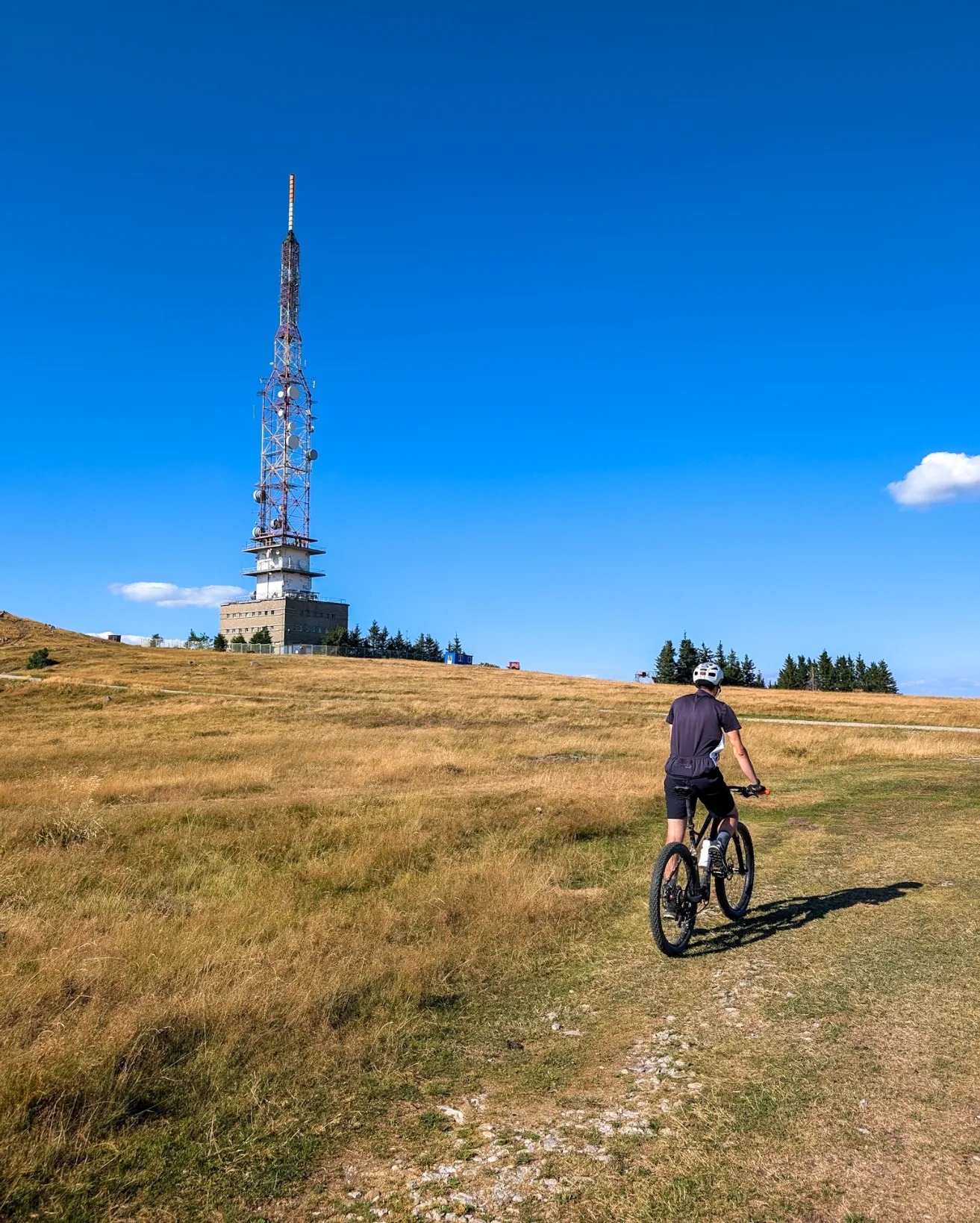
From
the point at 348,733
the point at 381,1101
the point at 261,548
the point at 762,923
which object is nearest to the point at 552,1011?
the point at 381,1101

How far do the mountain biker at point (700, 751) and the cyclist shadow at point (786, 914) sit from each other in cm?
80

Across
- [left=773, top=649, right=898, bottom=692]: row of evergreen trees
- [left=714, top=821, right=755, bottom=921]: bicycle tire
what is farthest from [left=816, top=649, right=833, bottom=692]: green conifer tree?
[left=714, top=821, right=755, bottom=921]: bicycle tire

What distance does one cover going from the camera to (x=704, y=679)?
8.35m

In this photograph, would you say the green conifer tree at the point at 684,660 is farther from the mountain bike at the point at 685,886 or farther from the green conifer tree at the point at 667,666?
the mountain bike at the point at 685,886

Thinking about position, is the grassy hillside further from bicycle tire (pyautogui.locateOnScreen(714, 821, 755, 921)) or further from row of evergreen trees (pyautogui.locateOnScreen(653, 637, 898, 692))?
row of evergreen trees (pyautogui.locateOnScreen(653, 637, 898, 692))

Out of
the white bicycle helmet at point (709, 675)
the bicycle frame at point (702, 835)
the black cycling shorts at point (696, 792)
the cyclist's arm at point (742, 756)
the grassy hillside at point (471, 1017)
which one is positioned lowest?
the grassy hillside at point (471, 1017)

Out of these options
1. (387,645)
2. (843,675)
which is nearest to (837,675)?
(843,675)

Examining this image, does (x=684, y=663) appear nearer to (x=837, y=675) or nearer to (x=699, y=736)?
(x=837, y=675)

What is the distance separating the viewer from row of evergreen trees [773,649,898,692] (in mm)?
125375

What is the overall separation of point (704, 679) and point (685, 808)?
1290 mm

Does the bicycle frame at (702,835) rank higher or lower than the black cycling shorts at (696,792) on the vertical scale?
lower

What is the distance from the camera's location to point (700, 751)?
26.3 ft

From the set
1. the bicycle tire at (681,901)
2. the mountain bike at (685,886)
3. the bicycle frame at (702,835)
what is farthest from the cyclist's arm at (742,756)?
the bicycle tire at (681,901)

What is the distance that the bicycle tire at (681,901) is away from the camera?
7.57 meters
